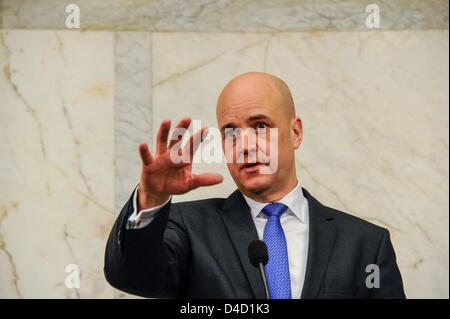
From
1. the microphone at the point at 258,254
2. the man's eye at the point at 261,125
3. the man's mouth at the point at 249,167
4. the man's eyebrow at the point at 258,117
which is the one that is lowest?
the microphone at the point at 258,254

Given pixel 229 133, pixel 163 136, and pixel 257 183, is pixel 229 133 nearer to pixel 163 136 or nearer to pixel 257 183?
pixel 257 183

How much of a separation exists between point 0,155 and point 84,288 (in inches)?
30.3

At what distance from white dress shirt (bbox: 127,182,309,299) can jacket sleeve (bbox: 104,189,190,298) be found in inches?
15.4

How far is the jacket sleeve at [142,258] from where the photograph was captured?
2018 mm

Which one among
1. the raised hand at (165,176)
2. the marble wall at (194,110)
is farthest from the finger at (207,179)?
the marble wall at (194,110)

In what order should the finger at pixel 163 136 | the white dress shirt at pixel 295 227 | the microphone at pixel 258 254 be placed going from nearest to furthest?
the finger at pixel 163 136, the microphone at pixel 258 254, the white dress shirt at pixel 295 227

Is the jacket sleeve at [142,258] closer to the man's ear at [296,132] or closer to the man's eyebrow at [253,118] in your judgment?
the man's eyebrow at [253,118]

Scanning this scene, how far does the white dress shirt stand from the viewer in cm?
234

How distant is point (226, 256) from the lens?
2332 millimetres

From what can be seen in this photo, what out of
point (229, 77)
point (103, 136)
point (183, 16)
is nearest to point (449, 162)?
point (229, 77)

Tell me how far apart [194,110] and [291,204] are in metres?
0.93

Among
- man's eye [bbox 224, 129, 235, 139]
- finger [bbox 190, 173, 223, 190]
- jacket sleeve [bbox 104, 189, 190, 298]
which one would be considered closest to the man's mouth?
man's eye [bbox 224, 129, 235, 139]

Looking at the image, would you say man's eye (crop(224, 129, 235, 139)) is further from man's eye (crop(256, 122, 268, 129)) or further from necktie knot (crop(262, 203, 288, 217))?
necktie knot (crop(262, 203, 288, 217))
